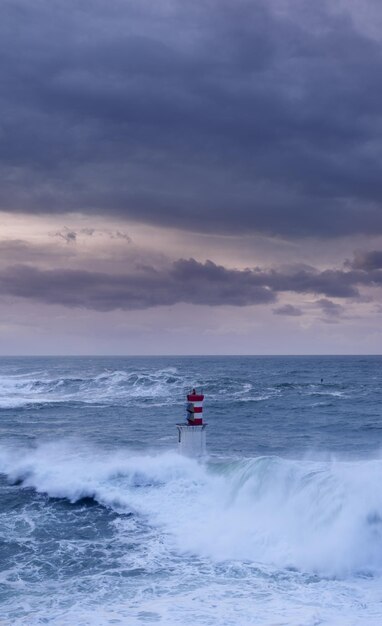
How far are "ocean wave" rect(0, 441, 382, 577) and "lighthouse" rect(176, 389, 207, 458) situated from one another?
357 millimetres

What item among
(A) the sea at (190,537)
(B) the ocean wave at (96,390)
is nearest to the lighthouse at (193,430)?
(A) the sea at (190,537)

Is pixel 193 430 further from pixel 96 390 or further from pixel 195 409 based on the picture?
pixel 96 390

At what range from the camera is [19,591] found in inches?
360

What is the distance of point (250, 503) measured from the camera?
12562 mm

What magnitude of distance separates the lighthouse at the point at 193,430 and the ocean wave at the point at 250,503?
14.1 inches

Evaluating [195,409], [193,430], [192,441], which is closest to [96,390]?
[192,441]

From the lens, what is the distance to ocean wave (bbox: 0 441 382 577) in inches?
402

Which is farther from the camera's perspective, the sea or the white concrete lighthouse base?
the white concrete lighthouse base

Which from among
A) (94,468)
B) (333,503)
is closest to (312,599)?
(333,503)

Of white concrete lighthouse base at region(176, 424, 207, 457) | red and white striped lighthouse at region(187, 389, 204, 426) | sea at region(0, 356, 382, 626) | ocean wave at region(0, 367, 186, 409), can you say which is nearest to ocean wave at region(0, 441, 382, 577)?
sea at region(0, 356, 382, 626)

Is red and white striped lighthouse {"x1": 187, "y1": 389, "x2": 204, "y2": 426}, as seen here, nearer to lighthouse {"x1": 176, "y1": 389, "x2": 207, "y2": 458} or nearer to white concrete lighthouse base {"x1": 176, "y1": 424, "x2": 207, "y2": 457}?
lighthouse {"x1": 176, "y1": 389, "x2": 207, "y2": 458}

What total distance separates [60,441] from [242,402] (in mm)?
16185

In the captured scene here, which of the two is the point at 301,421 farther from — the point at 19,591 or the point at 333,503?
the point at 19,591

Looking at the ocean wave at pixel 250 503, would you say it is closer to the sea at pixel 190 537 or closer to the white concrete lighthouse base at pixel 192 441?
the sea at pixel 190 537
